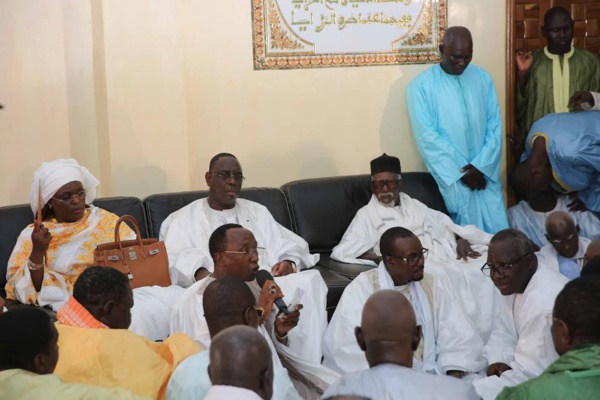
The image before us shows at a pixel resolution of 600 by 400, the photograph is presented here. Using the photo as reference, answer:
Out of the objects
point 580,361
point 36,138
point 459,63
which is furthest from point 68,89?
A: point 580,361

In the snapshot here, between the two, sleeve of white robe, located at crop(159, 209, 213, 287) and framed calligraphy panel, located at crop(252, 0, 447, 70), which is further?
framed calligraphy panel, located at crop(252, 0, 447, 70)

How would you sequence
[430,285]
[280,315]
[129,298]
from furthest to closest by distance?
[430,285]
[280,315]
[129,298]

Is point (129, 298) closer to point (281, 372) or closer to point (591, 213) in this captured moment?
point (281, 372)

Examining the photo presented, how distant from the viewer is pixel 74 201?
20.1ft

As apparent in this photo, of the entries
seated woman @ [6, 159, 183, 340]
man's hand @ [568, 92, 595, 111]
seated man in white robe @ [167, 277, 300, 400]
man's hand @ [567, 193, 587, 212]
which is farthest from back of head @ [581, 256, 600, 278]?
man's hand @ [568, 92, 595, 111]

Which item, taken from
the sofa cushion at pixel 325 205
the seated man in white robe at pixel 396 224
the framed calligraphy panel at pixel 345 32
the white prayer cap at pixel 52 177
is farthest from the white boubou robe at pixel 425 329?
the framed calligraphy panel at pixel 345 32

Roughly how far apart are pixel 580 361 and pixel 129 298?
2.00m

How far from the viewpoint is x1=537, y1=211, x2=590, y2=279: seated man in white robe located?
6.40 m

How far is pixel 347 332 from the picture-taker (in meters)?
5.64

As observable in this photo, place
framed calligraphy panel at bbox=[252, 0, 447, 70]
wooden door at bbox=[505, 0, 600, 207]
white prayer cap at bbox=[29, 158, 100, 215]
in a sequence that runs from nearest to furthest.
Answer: white prayer cap at bbox=[29, 158, 100, 215]
framed calligraphy panel at bbox=[252, 0, 447, 70]
wooden door at bbox=[505, 0, 600, 207]

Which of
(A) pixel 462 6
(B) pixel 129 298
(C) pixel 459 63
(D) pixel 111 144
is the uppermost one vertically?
(A) pixel 462 6

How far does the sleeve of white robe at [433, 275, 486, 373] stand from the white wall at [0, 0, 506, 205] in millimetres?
2688

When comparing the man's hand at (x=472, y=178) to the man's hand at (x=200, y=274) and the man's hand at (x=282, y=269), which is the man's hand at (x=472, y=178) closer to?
the man's hand at (x=282, y=269)

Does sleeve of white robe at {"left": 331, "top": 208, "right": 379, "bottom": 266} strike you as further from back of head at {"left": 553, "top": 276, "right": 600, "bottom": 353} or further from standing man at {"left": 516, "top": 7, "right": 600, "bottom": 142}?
back of head at {"left": 553, "top": 276, "right": 600, "bottom": 353}
